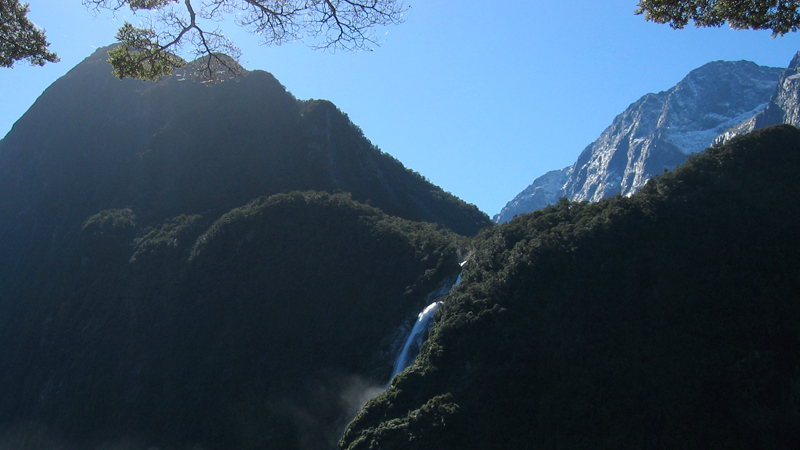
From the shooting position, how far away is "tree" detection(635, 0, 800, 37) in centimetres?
Answer: 1265

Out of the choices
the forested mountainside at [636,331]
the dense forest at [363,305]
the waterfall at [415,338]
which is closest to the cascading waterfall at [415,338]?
the waterfall at [415,338]

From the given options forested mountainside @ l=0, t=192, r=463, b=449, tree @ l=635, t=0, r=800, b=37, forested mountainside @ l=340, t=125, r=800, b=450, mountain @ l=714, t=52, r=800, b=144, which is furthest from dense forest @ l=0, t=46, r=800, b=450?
mountain @ l=714, t=52, r=800, b=144

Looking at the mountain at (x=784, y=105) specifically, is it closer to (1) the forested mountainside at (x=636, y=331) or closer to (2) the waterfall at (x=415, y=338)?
(1) the forested mountainside at (x=636, y=331)

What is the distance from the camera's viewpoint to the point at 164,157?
77375 mm

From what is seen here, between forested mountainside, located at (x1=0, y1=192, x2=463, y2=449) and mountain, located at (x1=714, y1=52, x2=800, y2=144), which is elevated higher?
mountain, located at (x1=714, y1=52, x2=800, y2=144)

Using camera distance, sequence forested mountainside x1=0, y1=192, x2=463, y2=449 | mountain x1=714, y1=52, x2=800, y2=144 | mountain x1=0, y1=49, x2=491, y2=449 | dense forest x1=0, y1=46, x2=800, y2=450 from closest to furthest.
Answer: dense forest x1=0, y1=46, x2=800, y2=450 → forested mountainside x1=0, y1=192, x2=463, y2=449 → mountain x1=0, y1=49, x2=491, y2=449 → mountain x1=714, y1=52, x2=800, y2=144

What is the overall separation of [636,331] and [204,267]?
4049 cm

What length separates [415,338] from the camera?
131ft

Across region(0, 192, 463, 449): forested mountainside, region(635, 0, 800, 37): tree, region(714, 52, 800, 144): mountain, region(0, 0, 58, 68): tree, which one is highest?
region(714, 52, 800, 144): mountain

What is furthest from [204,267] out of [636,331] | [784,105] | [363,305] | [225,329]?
[784,105]

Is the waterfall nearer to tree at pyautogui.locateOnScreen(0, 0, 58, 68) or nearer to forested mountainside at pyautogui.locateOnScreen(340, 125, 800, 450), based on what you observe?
forested mountainside at pyautogui.locateOnScreen(340, 125, 800, 450)

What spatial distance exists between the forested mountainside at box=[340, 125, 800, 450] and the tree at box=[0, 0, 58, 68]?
23091 millimetres

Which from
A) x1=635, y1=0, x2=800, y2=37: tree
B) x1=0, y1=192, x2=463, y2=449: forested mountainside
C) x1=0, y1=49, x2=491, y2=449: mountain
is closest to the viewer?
x1=635, y1=0, x2=800, y2=37: tree

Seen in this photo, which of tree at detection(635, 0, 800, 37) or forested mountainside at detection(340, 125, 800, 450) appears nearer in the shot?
tree at detection(635, 0, 800, 37)
